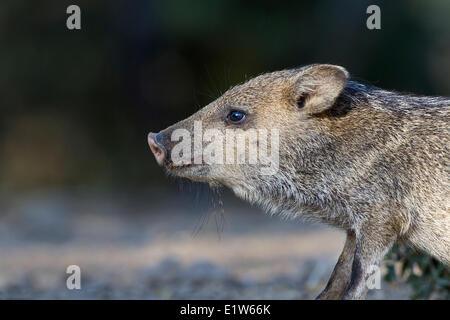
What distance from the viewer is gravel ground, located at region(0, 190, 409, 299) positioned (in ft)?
27.8

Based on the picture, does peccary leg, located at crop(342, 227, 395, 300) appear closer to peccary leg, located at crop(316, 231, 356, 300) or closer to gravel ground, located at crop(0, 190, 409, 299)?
peccary leg, located at crop(316, 231, 356, 300)

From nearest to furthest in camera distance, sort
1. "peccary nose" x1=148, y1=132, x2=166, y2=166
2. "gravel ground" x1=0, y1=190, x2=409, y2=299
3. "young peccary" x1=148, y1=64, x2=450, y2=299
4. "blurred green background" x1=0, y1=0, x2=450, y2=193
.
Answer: "young peccary" x1=148, y1=64, x2=450, y2=299, "peccary nose" x1=148, y1=132, x2=166, y2=166, "gravel ground" x1=0, y1=190, x2=409, y2=299, "blurred green background" x1=0, y1=0, x2=450, y2=193

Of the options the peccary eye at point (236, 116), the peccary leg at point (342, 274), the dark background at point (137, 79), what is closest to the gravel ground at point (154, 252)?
the dark background at point (137, 79)

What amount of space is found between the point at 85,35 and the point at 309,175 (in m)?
12.2

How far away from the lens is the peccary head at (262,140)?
643 cm

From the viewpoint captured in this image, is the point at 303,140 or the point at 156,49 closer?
the point at 303,140

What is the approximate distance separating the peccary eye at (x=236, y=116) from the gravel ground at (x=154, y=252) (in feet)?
5.03

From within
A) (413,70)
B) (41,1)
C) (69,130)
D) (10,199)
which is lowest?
(10,199)

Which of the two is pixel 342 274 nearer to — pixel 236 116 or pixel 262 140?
pixel 262 140
